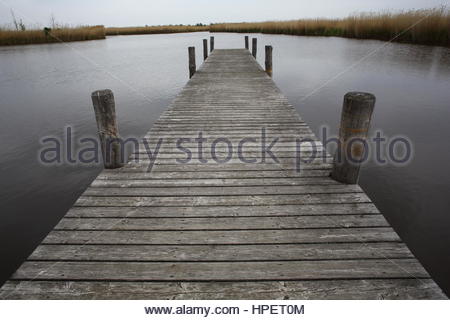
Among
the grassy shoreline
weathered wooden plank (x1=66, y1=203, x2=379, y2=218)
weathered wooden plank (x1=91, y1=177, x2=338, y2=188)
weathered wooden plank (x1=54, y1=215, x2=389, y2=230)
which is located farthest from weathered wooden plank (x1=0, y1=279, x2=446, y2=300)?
the grassy shoreline

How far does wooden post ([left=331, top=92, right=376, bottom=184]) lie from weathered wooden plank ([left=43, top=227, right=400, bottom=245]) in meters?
0.80

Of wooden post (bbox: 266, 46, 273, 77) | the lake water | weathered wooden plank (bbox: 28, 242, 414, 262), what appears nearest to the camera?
weathered wooden plank (bbox: 28, 242, 414, 262)

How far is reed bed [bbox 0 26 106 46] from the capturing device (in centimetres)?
2519

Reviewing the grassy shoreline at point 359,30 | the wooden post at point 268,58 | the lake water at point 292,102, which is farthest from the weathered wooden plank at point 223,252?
the grassy shoreline at point 359,30

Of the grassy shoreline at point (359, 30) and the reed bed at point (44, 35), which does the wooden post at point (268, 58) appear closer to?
the grassy shoreline at point (359, 30)

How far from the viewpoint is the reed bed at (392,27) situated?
15102 millimetres

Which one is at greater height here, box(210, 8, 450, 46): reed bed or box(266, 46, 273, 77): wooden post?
box(210, 8, 450, 46): reed bed

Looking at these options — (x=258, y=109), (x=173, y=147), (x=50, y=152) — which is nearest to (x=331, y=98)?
(x=258, y=109)

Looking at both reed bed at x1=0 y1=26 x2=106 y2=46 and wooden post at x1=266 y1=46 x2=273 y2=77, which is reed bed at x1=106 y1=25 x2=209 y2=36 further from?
wooden post at x1=266 y1=46 x2=273 y2=77

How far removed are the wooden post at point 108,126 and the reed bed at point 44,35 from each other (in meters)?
29.5

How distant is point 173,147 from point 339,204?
2.49 metres
